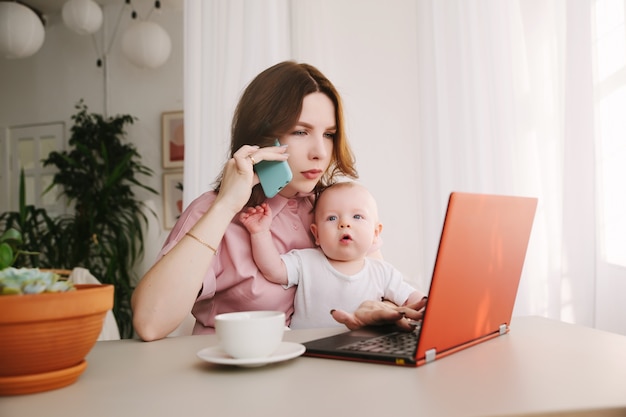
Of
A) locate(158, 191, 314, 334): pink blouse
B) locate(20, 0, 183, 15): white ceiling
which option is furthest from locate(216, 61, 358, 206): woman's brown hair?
locate(20, 0, 183, 15): white ceiling

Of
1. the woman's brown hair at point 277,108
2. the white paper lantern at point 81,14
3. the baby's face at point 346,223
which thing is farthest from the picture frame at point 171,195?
the baby's face at point 346,223

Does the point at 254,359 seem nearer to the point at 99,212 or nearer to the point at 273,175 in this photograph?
the point at 273,175

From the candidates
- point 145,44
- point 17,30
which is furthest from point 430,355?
point 145,44

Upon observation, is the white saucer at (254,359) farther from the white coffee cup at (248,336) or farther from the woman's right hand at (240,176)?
the woman's right hand at (240,176)

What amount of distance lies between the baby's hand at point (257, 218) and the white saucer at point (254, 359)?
0.59 metres

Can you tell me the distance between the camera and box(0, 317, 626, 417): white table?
0.64 m

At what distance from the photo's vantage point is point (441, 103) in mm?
2604

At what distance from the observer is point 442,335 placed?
34.0 inches

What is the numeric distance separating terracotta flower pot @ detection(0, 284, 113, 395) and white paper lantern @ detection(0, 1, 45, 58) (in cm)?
359

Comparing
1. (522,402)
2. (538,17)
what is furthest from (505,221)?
(538,17)

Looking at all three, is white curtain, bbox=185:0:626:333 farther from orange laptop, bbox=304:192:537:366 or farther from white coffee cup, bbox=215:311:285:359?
white coffee cup, bbox=215:311:285:359

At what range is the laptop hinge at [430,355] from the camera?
833 millimetres

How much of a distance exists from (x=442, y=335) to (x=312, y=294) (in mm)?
656

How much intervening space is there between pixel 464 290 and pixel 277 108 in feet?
2.74
